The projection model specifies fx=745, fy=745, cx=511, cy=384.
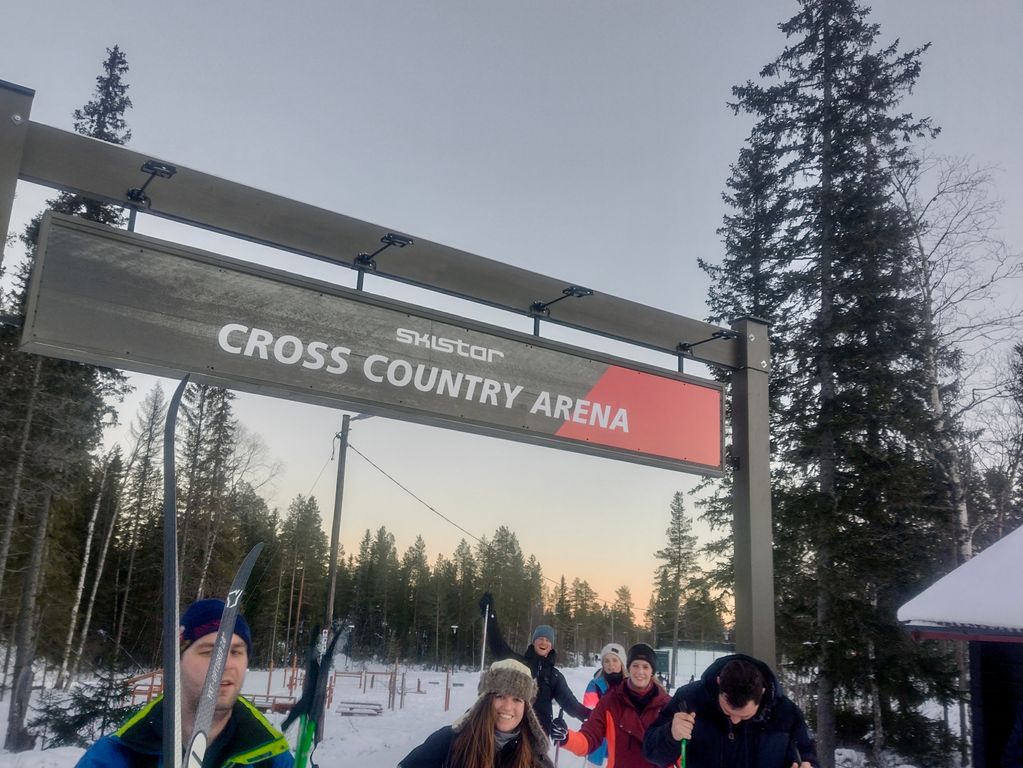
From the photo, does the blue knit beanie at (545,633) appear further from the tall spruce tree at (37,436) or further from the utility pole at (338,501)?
the tall spruce tree at (37,436)

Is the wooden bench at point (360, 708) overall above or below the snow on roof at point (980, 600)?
below

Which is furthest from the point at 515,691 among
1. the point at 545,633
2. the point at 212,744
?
the point at 545,633

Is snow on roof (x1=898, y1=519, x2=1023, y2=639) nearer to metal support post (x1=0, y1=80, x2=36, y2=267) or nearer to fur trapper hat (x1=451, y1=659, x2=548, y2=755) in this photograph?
fur trapper hat (x1=451, y1=659, x2=548, y2=755)

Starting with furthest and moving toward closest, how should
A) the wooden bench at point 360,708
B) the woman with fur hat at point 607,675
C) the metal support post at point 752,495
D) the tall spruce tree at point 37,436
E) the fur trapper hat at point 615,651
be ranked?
the wooden bench at point 360,708
the tall spruce tree at point 37,436
the fur trapper hat at point 615,651
the woman with fur hat at point 607,675
the metal support post at point 752,495

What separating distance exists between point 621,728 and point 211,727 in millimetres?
3785

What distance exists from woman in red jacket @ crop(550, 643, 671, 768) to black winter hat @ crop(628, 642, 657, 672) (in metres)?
0.01

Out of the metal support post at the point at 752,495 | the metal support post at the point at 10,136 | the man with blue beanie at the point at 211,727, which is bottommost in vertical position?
the man with blue beanie at the point at 211,727

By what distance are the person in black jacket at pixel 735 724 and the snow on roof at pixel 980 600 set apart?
90.1 inches

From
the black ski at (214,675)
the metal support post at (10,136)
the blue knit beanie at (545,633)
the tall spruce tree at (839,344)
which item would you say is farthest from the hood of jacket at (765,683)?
the tall spruce tree at (839,344)

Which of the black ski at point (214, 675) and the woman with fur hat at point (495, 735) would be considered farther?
the woman with fur hat at point (495, 735)

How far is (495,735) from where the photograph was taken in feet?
9.07

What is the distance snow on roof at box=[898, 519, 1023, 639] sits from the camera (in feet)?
16.6

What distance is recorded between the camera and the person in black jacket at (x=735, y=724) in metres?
3.45

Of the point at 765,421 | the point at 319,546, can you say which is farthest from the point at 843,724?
the point at 319,546
